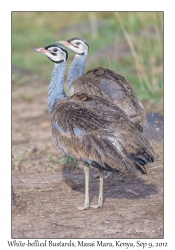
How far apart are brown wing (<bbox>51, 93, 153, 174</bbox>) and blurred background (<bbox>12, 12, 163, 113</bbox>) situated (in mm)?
3588

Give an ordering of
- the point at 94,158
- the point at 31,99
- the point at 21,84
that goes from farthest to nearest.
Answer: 1. the point at 21,84
2. the point at 31,99
3. the point at 94,158

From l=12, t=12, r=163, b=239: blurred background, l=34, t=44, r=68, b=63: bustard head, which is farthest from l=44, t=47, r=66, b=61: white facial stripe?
l=12, t=12, r=163, b=239: blurred background

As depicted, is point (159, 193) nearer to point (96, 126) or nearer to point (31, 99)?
Result: point (96, 126)

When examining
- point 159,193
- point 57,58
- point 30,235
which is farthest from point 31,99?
point 30,235

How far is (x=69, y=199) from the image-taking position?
633 centimetres

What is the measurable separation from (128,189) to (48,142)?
229 cm

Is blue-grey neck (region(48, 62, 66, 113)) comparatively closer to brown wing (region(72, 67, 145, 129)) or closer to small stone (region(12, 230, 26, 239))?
brown wing (region(72, 67, 145, 129))

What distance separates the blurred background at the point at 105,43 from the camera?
1077cm

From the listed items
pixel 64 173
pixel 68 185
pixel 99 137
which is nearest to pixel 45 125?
pixel 64 173

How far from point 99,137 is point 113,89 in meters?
1.80

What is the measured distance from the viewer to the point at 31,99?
1147 centimetres

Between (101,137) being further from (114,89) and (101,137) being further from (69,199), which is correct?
(114,89)

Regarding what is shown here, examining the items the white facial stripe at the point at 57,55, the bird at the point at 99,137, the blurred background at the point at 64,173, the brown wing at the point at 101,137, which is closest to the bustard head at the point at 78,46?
the blurred background at the point at 64,173

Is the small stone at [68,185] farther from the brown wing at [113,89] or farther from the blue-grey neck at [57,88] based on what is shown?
the brown wing at [113,89]
